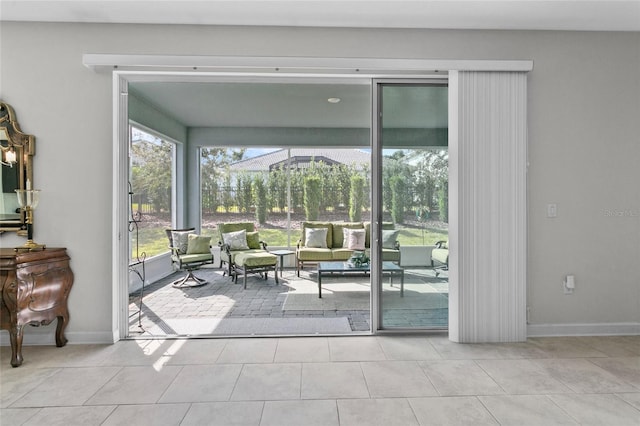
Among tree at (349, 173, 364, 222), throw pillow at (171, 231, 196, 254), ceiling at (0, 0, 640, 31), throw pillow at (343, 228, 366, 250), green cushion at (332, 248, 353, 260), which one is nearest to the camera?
ceiling at (0, 0, 640, 31)

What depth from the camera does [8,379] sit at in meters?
2.54

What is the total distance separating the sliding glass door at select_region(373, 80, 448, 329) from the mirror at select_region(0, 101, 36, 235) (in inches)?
117

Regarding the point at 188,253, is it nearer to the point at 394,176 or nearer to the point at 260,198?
the point at 260,198

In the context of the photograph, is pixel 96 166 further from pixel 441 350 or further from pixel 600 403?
pixel 600 403

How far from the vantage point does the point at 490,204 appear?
3.19m

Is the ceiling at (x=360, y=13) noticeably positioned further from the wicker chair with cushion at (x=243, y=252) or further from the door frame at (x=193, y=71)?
the wicker chair with cushion at (x=243, y=252)

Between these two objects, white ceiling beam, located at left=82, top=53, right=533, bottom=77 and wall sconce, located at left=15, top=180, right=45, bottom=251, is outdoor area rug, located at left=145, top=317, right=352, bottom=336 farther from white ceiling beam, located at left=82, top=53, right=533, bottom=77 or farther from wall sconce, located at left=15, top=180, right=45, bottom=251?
white ceiling beam, located at left=82, top=53, right=533, bottom=77

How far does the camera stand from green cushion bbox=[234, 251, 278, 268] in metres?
5.54

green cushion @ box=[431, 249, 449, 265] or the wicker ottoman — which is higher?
green cushion @ box=[431, 249, 449, 265]

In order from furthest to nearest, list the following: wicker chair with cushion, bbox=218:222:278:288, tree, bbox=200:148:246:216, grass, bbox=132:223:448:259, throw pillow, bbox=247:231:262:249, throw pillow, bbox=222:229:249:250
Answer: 1. tree, bbox=200:148:246:216
2. throw pillow, bbox=247:231:262:249
3. throw pillow, bbox=222:229:249:250
4. wicker chair with cushion, bbox=218:222:278:288
5. grass, bbox=132:223:448:259

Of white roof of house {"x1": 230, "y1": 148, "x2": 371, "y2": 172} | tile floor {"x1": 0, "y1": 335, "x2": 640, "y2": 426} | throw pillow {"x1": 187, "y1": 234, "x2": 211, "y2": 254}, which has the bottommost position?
tile floor {"x1": 0, "y1": 335, "x2": 640, "y2": 426}

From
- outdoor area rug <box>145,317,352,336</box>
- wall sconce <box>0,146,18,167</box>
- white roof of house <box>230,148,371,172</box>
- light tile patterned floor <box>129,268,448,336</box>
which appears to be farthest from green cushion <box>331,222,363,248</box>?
wall sconce <box>0,146,18,167</box>

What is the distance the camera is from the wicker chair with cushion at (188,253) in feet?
18.1

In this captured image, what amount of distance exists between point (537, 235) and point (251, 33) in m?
3.09
